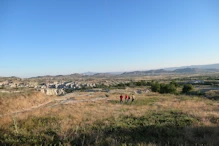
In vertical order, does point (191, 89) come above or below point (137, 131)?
below

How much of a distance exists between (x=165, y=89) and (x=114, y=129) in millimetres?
41311

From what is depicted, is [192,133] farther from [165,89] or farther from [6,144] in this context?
[165,89]

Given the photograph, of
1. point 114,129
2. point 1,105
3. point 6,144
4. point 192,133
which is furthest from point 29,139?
point 1,105

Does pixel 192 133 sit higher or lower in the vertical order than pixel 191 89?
higher

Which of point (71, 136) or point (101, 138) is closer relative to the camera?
point (101, 138)

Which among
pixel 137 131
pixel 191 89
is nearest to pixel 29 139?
pixel 137 131

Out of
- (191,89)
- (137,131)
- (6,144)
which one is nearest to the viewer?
(6,144)

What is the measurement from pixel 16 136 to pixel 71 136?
2.48 meters

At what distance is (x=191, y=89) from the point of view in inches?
1807

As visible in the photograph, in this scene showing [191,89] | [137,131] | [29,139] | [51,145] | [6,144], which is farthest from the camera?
[191,89]

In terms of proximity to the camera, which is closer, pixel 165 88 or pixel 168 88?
pixel 168 88

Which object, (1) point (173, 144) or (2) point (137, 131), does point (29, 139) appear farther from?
(1) point (173, 144)

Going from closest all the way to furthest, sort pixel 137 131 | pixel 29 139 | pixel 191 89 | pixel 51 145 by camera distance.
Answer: pixel 51 145 → pixel 29 139 → pixel 137 131 → pixel 191 89

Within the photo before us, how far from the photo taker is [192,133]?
684 centimetres
